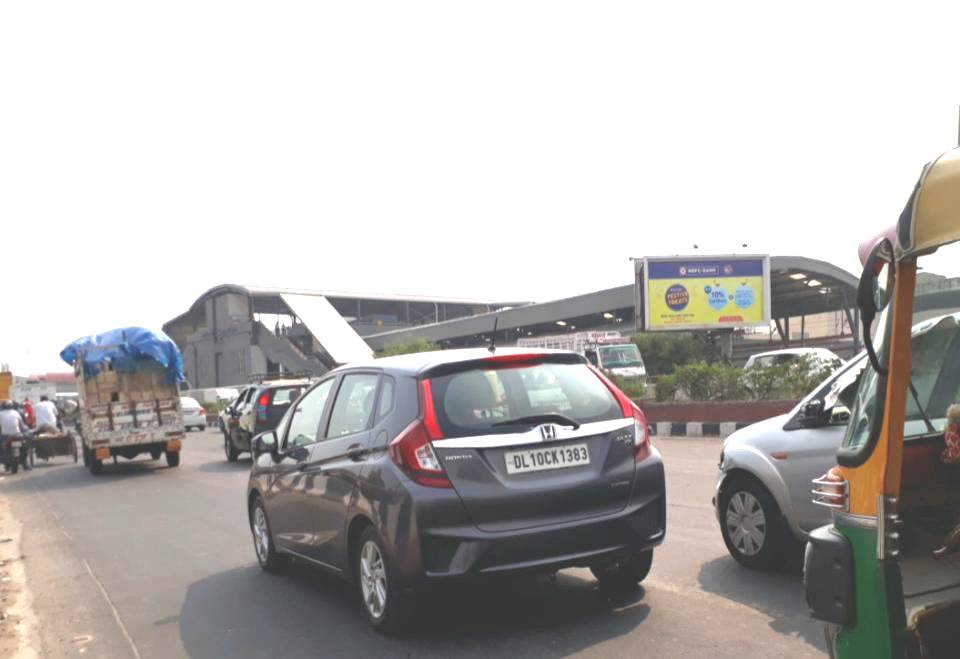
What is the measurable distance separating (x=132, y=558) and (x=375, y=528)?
4.66 metres

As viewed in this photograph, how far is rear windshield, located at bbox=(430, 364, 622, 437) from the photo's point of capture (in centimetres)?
532

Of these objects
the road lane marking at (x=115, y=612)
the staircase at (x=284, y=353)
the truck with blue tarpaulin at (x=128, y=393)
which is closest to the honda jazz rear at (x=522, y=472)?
the road lane marking at (x=115, y=612)

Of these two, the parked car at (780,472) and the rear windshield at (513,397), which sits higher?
the rear windshield at (513,397)

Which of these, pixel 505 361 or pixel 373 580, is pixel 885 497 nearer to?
pixel 505 361

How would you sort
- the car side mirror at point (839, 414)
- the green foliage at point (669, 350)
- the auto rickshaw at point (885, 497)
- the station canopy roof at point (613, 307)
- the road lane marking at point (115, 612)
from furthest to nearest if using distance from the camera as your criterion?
the green foliage at point (669, 350) < the station canopy roof at point (613, 307) < the car side mirror at point (839, 414) < the road lane marking at point (115, 612) < the auto rickshaw at point (885, 497)

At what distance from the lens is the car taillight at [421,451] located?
5094 millimetres

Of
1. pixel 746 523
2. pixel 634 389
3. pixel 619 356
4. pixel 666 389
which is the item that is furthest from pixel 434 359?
pixel 619 356

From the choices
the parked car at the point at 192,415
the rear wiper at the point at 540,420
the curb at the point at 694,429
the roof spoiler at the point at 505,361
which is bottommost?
the parked car at the point at 192,415

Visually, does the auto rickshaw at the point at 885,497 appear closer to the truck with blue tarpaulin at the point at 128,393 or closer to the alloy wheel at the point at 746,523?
the alloy wheel at the point at 746,523

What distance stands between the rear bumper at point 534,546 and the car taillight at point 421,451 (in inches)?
11.8

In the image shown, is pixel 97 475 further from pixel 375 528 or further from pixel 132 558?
pixel 375 528

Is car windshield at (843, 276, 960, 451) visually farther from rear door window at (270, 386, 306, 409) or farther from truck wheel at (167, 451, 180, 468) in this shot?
truck wheel at (167, 451, 180, 468)

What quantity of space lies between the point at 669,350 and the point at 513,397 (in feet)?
139

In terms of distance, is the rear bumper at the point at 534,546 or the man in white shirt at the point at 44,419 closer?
the rear bumper at the point at 534,546
